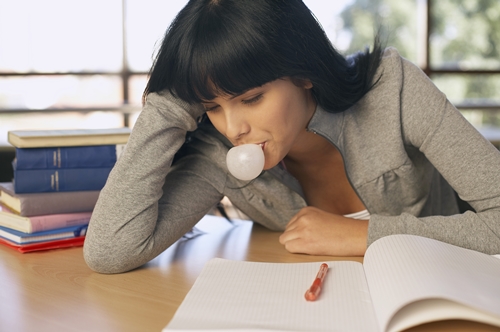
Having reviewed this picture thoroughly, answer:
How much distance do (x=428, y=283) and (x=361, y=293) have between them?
112 mm

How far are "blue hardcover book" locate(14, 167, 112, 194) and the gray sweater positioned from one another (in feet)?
0.46

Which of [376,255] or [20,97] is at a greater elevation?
[376,255]

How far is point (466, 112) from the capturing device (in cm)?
499

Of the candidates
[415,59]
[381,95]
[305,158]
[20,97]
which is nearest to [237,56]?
[381,95]

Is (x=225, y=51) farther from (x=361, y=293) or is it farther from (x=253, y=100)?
(x=361, y=293)

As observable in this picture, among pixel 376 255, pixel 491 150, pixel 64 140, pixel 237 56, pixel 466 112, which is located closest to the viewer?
pixel 376 255

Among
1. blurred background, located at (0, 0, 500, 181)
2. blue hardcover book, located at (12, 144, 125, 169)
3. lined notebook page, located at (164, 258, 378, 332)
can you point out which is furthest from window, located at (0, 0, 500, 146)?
lined notebook page, located at (164, 258, 378, 332)

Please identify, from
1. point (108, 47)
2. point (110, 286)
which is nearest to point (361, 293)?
point (110, 286)

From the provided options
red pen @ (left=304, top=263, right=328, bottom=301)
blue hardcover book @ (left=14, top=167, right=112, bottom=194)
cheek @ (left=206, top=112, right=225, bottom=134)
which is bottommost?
blue hardcover book @ (left=14, top=167, right=112, bottom=194)

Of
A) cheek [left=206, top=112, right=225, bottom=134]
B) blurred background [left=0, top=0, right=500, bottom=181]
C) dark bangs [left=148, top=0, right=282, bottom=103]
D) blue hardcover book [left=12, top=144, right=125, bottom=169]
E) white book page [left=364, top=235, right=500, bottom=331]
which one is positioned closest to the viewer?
white book page [left=364, top=235, right=500, bottom=331]

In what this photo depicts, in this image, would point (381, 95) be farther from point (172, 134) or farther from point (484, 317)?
point (484, 317)

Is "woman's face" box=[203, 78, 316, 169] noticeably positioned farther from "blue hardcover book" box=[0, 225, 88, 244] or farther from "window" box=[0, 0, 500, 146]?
"window" box=[0, 0, 500, 146]

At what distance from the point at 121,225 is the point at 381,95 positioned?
0.61m

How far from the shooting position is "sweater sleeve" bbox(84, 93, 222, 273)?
1.01 metres
